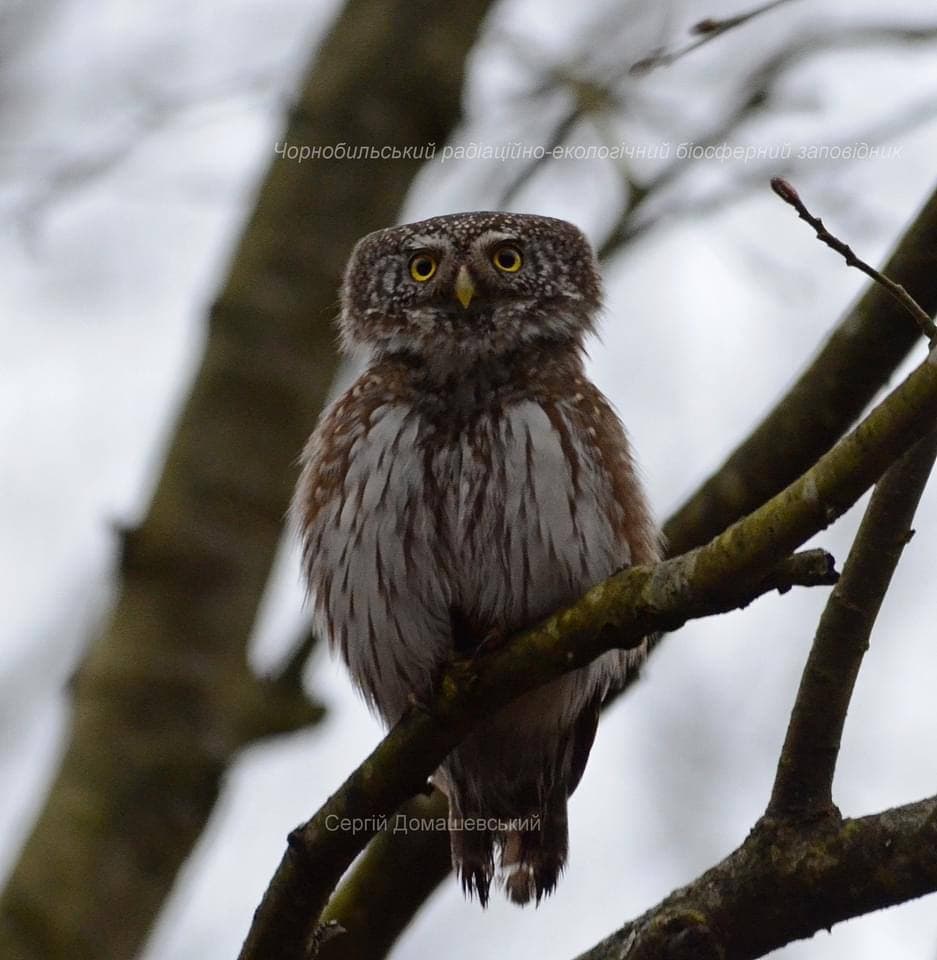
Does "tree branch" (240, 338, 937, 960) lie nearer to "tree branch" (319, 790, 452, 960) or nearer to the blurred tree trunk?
"tree branch" (319, 790, 452, 960)

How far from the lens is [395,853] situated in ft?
15.8

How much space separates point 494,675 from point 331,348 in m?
3.09

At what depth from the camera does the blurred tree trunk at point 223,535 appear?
545 cm

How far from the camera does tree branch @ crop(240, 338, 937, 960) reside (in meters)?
2.85

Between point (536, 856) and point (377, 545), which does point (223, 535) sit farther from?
point (536, 856)

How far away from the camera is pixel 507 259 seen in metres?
5.68

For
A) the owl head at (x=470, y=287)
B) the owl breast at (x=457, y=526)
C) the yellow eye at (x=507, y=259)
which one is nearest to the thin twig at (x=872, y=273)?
the owl breast at (x=457, y=526)

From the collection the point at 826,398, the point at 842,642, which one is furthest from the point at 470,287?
the point at 842,642

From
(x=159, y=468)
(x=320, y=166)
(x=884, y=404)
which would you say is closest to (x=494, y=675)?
(x=884, y=404)

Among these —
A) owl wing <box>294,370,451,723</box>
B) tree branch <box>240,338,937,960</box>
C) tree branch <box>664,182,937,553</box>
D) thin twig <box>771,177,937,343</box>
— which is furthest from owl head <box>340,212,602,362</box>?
thin twig <box>771,177,937,343</box>

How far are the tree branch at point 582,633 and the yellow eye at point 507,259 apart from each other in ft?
7.80

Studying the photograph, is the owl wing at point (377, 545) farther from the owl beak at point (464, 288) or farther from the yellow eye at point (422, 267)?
the yellow eye at point (422, 267)

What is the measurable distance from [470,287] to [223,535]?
1451mm

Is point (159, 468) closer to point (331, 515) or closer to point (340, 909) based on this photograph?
point (331, 515)
